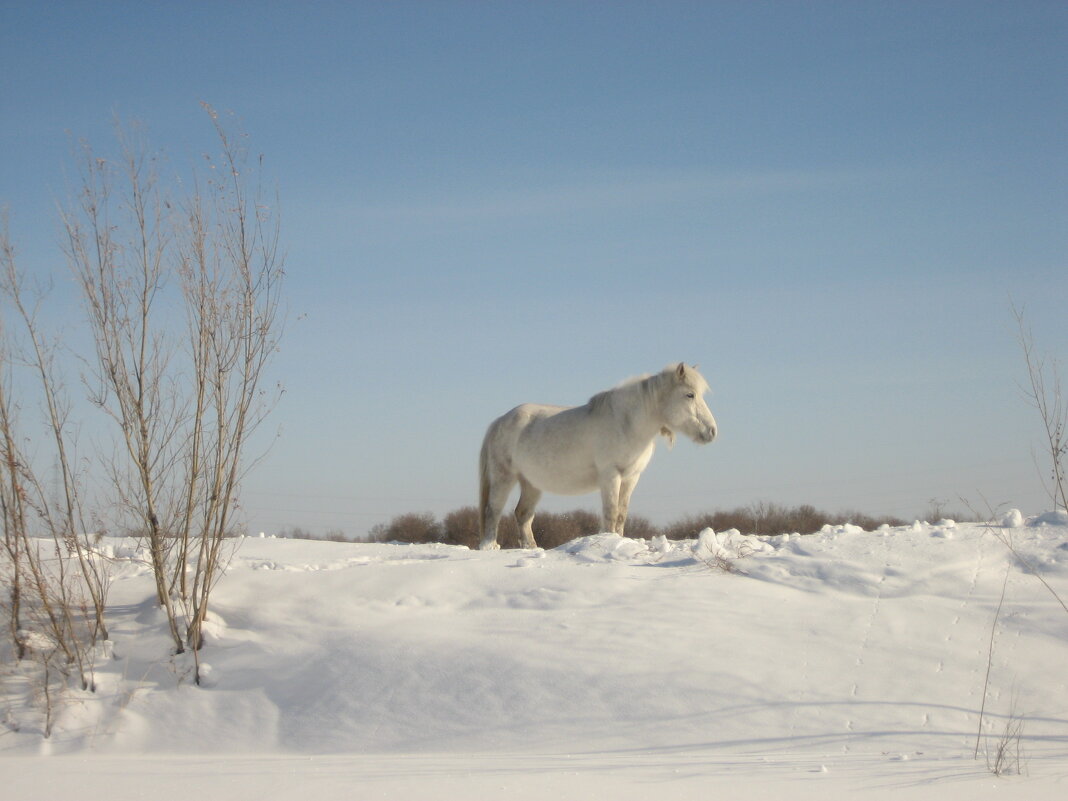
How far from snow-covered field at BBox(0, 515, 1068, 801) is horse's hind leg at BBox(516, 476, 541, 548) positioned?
12.8ft

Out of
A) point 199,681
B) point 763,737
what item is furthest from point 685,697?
point 199,681

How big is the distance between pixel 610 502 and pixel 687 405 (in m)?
1.44

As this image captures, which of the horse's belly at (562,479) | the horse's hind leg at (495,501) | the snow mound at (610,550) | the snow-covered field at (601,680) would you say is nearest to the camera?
the snow-covered field at (601,680)

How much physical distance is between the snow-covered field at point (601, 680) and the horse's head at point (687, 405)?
252cm

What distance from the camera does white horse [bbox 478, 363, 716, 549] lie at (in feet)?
36.0

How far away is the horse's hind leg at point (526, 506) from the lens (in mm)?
12508

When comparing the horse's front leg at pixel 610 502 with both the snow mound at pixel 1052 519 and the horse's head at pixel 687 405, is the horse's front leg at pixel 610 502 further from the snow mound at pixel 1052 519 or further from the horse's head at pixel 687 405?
the snow mound at pixel 1052 519

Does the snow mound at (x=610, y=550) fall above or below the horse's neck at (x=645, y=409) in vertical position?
below

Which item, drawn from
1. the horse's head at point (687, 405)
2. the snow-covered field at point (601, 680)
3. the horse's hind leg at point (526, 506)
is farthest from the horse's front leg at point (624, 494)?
the snow-covered field at point (601, 680)

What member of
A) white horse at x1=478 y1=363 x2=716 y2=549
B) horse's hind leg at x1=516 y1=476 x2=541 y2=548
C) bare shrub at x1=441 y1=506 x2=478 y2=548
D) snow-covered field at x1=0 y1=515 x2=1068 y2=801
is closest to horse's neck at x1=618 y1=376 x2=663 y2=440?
white horse at x1=478 y1=363 x2=716 y2=549

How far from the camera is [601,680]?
6.10m

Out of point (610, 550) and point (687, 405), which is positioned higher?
point (687, 405)

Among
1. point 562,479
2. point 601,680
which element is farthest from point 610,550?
point 562,479

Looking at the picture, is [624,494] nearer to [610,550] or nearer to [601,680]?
[610,550]
